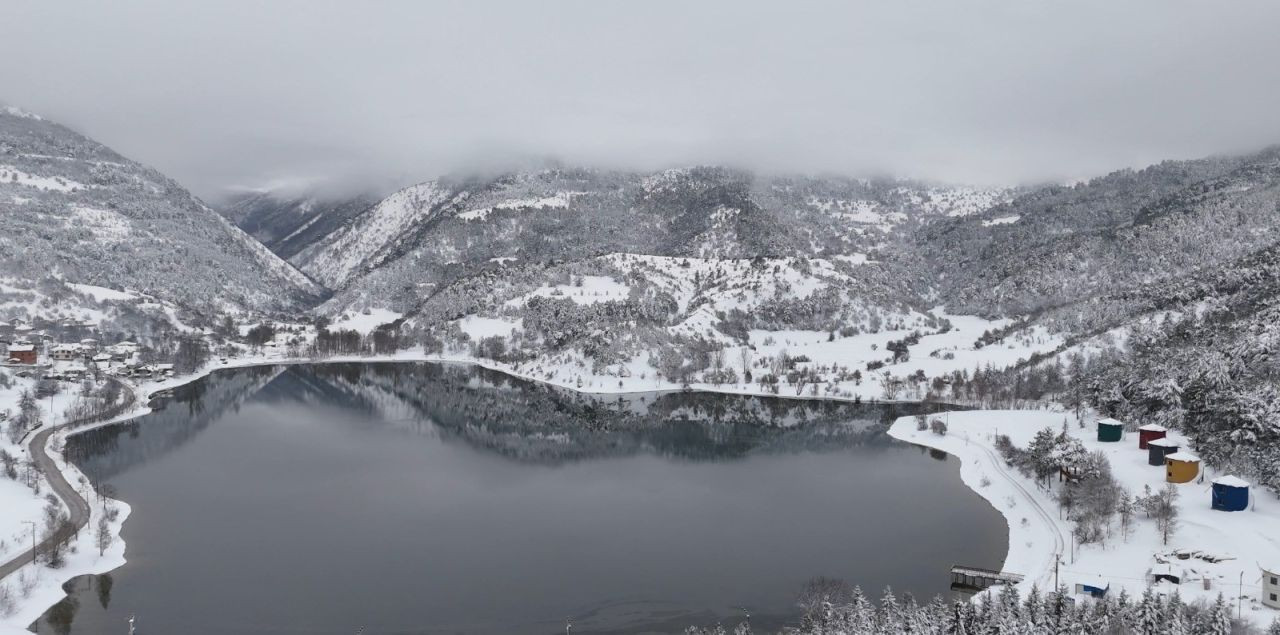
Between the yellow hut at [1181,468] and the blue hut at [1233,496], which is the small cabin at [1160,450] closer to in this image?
the yellow hut at [1181,468]

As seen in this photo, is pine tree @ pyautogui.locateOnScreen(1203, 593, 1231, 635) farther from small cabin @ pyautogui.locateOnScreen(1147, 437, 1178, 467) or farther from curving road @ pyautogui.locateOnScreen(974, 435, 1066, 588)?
small cabin @ pyautogui.locateOnScreen(1147, 437, 1178, 467)

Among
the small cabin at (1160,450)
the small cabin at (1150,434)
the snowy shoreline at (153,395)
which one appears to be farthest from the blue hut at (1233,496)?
the snowy shoreline at (153,395)

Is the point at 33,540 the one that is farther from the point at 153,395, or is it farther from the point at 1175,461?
the point at 1175,461

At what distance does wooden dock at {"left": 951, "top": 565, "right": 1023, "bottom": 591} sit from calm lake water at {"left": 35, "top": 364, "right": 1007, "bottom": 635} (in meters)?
1.16

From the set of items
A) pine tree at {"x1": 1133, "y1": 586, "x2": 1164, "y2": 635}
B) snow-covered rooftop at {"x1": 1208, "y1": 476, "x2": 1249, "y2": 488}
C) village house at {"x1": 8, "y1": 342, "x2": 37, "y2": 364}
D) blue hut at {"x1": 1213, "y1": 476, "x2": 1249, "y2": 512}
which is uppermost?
village house at {"x1": 8, "y1": 342, "x2": 37, "y2": 364}

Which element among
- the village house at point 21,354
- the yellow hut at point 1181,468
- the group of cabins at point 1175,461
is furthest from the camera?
the village house at point 21,354

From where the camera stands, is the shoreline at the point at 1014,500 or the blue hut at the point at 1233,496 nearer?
the shoreline at the point at 1014,500

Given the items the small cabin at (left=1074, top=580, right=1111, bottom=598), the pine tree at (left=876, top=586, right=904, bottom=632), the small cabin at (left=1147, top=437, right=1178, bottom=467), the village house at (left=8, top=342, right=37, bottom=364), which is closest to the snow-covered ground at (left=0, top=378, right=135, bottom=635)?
the pine tree at (left=876, top=586, right=904, bottom=632)

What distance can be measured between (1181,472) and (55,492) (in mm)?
Result: 81343

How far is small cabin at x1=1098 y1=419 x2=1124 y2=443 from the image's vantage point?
74125 mm

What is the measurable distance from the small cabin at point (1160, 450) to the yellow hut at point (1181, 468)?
4.04 meters

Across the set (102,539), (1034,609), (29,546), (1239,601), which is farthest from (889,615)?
(29,546)

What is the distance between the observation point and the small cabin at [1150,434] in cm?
6888

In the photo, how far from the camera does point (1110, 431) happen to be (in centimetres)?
7425
